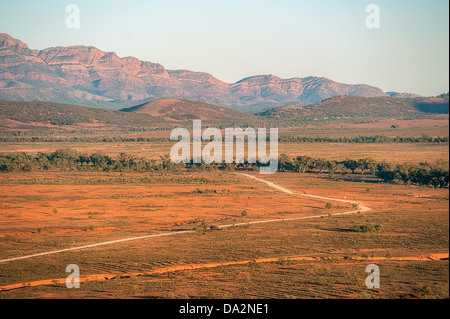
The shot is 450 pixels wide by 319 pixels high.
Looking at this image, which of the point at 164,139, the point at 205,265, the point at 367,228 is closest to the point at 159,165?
the point at 367,228

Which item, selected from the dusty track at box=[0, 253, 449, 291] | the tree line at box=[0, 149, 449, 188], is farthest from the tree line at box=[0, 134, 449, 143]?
the dusty track at box=[0, 253, 449, 291]

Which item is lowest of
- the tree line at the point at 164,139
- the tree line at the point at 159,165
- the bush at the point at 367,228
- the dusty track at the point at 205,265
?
the dusty track at the point at 205,265

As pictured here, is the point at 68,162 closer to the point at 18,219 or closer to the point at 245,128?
the point at 18,219

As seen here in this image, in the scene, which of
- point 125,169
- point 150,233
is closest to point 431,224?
point 150,233

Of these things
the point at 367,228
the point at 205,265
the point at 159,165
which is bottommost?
the point at 205,265

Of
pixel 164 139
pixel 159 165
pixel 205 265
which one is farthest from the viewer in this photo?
pixel 164 139

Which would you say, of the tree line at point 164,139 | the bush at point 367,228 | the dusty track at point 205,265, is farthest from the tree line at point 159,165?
the dusty track at point 205,265

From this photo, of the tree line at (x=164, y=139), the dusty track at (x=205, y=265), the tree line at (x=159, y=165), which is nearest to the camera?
the dusty track at (x=205, y=265)

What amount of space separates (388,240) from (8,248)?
986 inches

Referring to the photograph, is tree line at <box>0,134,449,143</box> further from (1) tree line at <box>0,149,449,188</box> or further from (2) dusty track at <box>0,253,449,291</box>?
(2) dusty track at <box>0,253,449,291</box>

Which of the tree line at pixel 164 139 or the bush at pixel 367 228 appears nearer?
the bush at pixel 367 228

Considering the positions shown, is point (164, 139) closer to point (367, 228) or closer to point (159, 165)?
point (159, 165)

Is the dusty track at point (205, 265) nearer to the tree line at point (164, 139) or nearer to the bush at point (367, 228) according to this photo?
the bush at point (367, 228)

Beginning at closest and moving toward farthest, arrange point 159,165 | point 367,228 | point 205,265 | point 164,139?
point 205,265 → point 367,228 → point 159,165 → point 164,139
